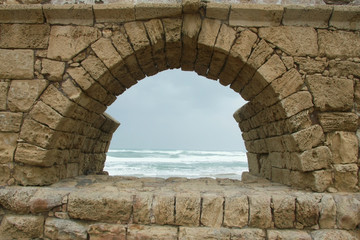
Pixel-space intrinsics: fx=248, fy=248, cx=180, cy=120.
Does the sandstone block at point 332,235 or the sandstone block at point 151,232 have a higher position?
the sandstone block at point 332,235

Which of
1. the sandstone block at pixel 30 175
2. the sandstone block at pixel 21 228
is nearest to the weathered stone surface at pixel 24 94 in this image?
the sandstone block at pixel 30 175

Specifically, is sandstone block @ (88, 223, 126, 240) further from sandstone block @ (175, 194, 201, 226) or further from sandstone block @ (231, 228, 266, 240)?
sandstone block @ (231, 228, 266, 240)

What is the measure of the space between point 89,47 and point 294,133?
2920mm

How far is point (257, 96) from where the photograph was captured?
3.68m

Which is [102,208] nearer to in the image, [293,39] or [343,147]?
[343,147]

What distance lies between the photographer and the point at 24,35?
341cm

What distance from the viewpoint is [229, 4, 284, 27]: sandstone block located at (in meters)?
3.27

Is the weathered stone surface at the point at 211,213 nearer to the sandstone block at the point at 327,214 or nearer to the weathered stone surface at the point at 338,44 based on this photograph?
the sandstone block at the point at 327,214

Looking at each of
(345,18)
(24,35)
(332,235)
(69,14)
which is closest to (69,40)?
(69,14)

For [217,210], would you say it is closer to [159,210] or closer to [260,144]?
[159,210]

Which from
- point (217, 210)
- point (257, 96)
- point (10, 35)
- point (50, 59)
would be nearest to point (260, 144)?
point (257, 96)

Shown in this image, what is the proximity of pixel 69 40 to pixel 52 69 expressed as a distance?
0.46m

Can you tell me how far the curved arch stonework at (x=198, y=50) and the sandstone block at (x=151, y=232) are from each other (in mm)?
1394

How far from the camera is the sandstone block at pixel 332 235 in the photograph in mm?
2822
